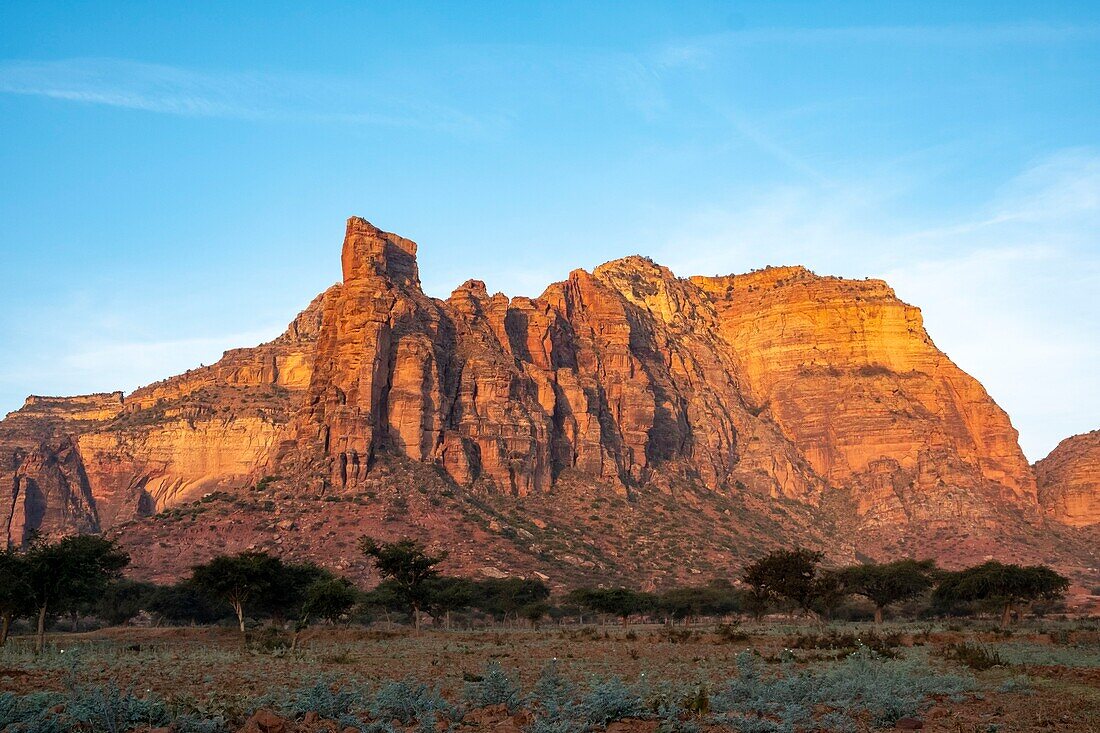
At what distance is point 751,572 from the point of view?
256 feet

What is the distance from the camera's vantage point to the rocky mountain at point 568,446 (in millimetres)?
120375

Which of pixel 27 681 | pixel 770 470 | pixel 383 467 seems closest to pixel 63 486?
pixel 383 467

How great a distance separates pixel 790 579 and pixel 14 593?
50.8m

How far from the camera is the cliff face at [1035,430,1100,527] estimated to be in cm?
16088

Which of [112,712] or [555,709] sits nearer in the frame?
[112,712]

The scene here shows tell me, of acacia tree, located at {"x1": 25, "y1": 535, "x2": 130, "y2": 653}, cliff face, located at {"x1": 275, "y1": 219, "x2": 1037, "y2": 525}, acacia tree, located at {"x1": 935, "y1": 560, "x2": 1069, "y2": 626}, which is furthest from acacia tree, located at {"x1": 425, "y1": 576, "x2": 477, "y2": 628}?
cliff face, located at {"x1": 275, "y1": 219, "x2": 1037, "y2": 525}

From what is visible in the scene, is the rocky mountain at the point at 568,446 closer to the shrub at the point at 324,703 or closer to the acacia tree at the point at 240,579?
the acacia tree at the point at 240,579

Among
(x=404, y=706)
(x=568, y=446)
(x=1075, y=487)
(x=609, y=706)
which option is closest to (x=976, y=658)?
(x=609, y=706)

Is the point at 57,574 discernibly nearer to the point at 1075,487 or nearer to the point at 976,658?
the point at 976,658

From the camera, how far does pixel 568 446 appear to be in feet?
494

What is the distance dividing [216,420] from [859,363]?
11491cm

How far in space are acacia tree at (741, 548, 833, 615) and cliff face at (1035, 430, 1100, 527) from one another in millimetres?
103982

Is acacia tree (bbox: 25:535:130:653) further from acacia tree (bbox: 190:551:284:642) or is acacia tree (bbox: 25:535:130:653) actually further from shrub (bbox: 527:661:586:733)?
shrub (bbox: 527:661:586:733)

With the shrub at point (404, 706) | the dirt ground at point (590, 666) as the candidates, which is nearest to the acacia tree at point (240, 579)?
the dirt ground at point (590, 666)
